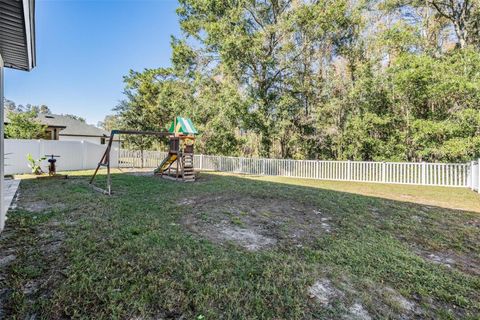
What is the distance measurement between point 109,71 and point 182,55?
980 cm

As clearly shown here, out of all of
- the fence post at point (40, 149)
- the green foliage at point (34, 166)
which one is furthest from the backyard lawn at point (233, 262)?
the fence post at point (40, 149)

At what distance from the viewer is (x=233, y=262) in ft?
8.93

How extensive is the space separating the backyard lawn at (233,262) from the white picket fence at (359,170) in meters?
4.83

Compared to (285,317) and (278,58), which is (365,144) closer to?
(278,58)

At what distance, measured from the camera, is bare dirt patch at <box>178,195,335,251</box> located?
140 inches

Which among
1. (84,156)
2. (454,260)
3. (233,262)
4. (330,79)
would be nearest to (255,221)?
(233,262)

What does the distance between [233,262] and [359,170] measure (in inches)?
379

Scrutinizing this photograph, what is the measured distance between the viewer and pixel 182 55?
51.5 feet

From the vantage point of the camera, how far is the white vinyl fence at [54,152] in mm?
11023

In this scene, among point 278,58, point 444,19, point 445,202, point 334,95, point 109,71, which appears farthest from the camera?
point 109,71

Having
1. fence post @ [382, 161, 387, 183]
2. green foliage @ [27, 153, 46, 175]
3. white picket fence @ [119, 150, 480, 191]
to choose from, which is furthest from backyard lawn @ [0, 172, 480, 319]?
green foliage @ [27, 153, 46, 175]

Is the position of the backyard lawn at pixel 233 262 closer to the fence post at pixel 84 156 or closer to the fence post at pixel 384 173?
the fence post at pixel 384 173

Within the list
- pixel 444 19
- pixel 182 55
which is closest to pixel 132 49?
pixel 182 55

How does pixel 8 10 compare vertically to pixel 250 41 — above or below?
below
